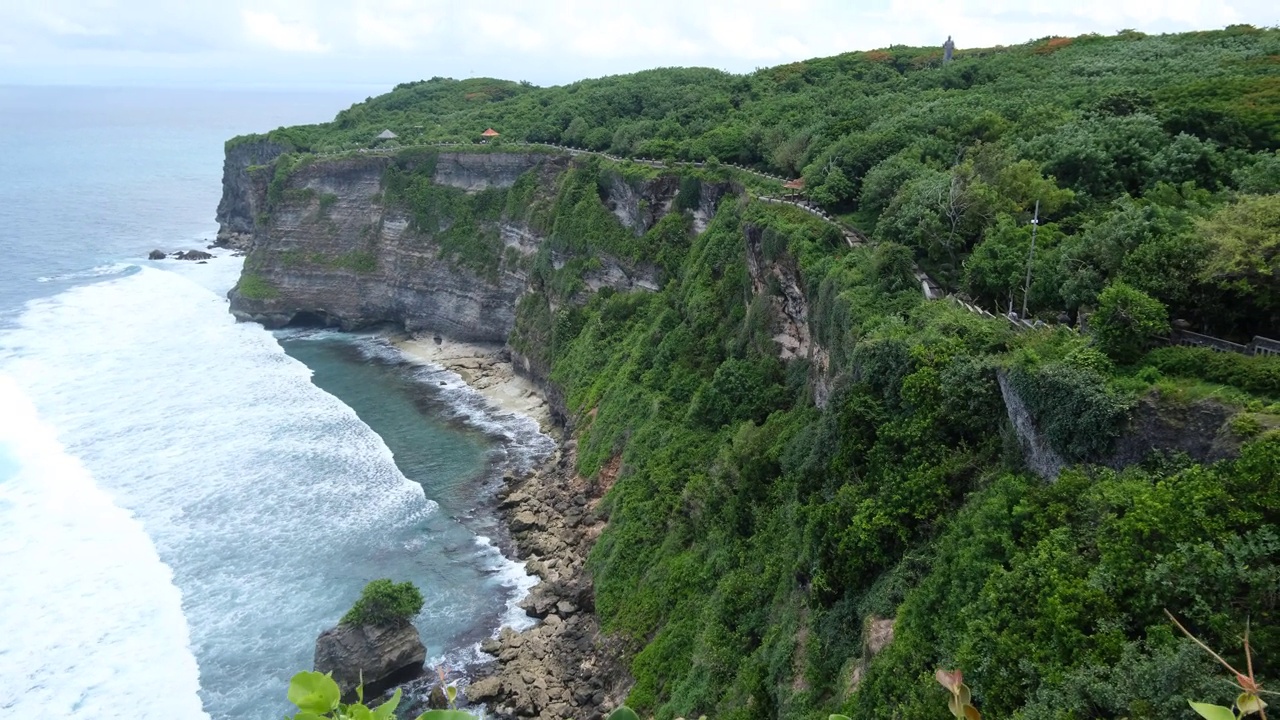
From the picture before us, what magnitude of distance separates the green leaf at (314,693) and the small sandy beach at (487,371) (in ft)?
164

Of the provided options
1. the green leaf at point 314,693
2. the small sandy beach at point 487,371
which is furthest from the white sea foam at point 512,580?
the green leaf at point 314,693

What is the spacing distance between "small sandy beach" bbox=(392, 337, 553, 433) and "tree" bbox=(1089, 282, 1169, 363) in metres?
39.9

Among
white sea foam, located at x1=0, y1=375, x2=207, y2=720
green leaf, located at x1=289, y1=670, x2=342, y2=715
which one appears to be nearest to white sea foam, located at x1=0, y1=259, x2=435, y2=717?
white sea foam, located at x1=0, y1=375, x2=207, y2=720

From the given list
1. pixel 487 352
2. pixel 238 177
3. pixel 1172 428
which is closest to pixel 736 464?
pixel 1172 428

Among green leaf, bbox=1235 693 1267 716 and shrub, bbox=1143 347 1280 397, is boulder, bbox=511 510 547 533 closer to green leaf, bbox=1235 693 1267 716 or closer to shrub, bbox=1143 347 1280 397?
shrub, bbox=1143 347 1280 397

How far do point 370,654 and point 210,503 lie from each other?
18.7m

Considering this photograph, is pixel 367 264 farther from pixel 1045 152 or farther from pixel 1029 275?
pixel 1029 275

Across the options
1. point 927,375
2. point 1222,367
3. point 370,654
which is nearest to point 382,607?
point 370,654

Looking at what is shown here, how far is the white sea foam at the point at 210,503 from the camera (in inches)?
1340

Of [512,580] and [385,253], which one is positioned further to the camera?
[385,253]

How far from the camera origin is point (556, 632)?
35094 mm

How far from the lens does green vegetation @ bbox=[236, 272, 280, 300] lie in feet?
254

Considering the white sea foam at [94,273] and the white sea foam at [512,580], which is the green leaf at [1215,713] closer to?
the white sea foam at [512,580]

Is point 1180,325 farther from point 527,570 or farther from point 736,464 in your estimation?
point 527,570
